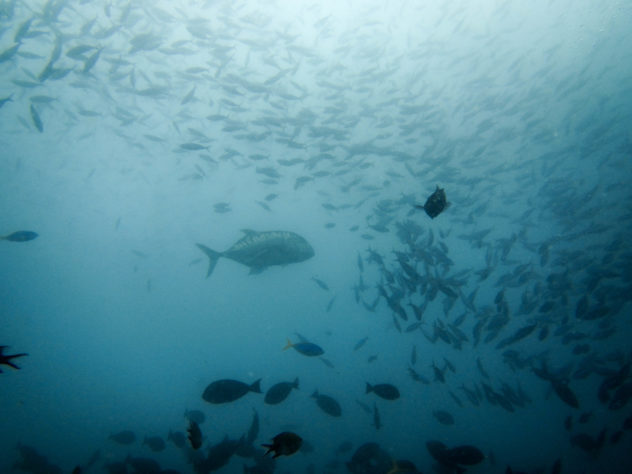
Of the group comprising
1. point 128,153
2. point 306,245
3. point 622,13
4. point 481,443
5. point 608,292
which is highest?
point 622,13

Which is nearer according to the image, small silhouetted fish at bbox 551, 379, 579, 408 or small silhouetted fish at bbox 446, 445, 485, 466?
small silhouetted fish at bbox 446, 445, 485, 466

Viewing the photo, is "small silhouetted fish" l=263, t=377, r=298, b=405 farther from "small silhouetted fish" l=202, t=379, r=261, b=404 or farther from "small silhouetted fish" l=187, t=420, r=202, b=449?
"small silhouetted fish" l=187, t=420, r=202, b=449

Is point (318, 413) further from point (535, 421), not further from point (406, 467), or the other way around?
point (406, 467)

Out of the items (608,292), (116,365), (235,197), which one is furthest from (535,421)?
(116,365)

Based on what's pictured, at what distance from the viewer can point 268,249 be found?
8383 mm

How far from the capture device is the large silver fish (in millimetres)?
8352

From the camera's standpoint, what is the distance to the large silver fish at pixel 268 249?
8352mm

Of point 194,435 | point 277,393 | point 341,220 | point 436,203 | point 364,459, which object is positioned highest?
point 341,220

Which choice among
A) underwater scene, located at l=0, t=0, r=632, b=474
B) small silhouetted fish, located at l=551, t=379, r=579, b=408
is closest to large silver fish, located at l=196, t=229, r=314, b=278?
underwater scene, located at l=0, t=0, r=632, b=474

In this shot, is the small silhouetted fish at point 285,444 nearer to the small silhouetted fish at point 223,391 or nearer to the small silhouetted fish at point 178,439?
the small silhouetted fish at point 223,391

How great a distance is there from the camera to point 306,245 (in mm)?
8625

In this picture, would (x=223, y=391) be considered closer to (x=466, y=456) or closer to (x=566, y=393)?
(x=466, y=456)

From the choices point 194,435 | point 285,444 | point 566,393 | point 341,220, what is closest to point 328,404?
point 194,435

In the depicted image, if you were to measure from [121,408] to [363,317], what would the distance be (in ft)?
124
